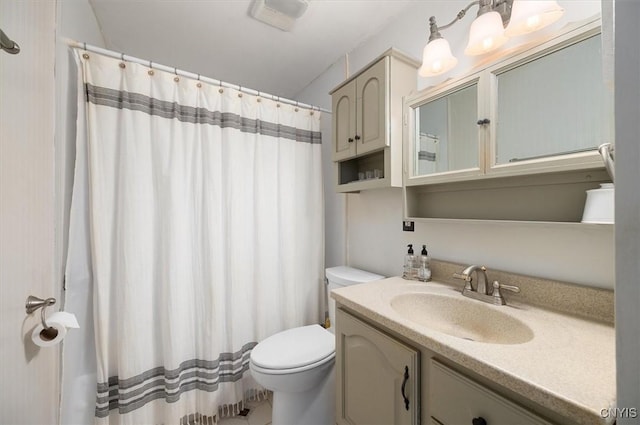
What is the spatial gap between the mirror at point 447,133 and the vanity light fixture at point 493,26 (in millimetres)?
162

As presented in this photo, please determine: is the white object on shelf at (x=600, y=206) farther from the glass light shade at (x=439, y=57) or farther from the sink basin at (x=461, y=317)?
the glass light shade at (x=439, y=57)

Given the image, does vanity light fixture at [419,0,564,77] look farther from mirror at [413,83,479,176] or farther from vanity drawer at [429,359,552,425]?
vanity drawer at [429,359,552,425]

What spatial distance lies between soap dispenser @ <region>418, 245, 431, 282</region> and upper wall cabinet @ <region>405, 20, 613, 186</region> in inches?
14.9

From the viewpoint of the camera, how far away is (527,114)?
892mm

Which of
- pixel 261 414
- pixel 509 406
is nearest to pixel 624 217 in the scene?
pixel 509 406

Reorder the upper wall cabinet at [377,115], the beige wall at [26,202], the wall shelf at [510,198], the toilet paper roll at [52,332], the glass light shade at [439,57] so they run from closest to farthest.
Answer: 1. the beige wall at [26,202]
2. the toilet paper roll at [52,332]
3. the wall shelf at [510,198]
4. the glass light shade at [439,57]
5. the upper wall cabinet at [377,115]

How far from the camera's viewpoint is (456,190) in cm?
117

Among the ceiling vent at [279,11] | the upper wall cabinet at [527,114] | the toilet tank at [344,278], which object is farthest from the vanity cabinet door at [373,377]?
the ceiling vent at [279,11]

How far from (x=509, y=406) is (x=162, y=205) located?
5.33ft

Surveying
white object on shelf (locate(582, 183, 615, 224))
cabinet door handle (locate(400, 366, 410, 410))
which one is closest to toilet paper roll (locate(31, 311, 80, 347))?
cabinet door handle (locate(400, 366, 410, 410))

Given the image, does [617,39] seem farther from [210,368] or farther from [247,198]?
[210,368]

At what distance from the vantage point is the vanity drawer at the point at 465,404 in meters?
0.55

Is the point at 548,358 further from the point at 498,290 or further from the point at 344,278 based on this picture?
the point at 344,278

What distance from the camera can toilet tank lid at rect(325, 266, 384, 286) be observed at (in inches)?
57.5
